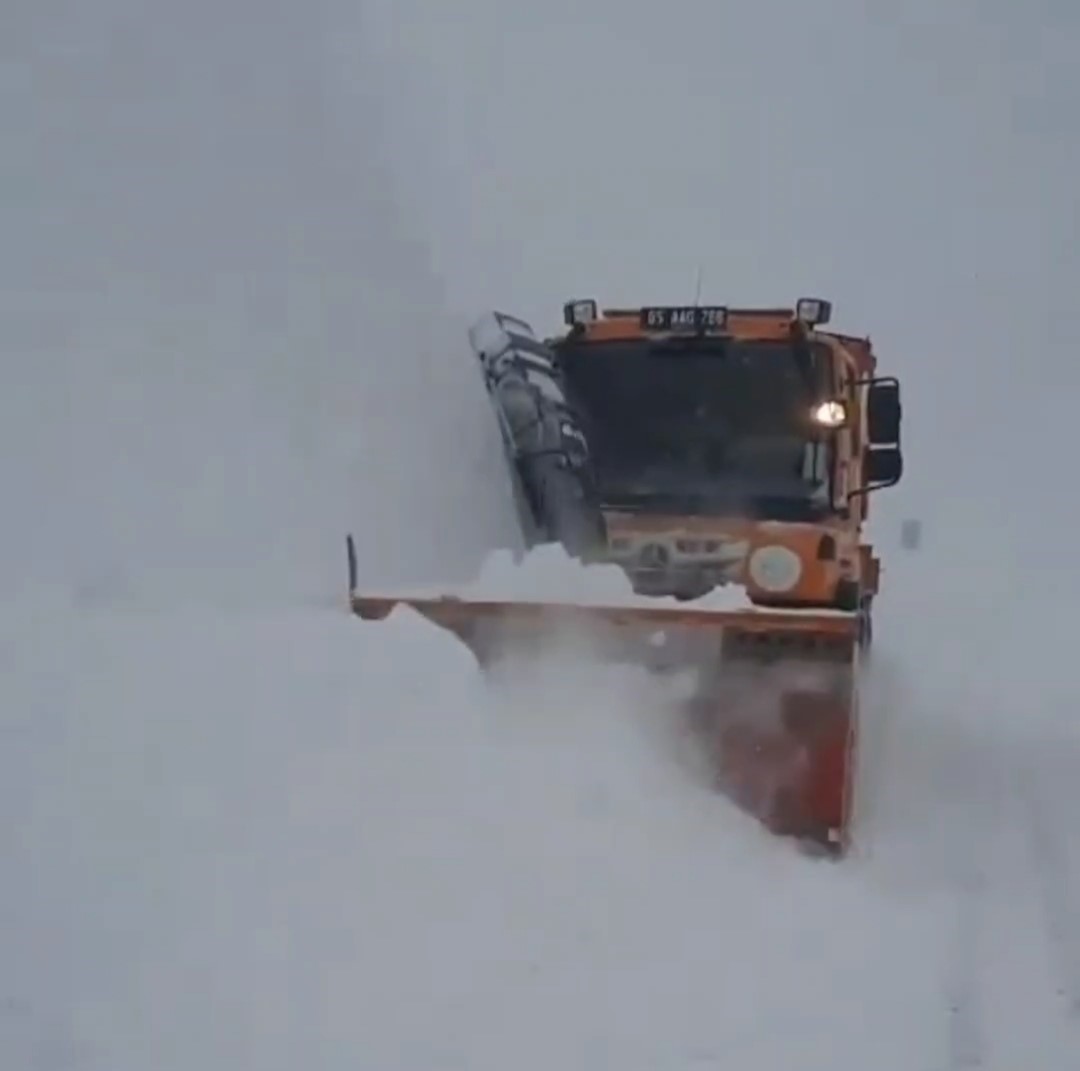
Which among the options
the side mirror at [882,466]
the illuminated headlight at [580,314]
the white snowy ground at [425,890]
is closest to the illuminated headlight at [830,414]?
the side mirror at [882,466]

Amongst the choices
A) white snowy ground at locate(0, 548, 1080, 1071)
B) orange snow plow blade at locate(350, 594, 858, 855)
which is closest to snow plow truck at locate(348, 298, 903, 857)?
orange snow plow blade at locate(350, 594, 858, 855)

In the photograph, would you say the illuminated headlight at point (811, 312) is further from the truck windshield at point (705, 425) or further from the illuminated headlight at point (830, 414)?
the illuminated headlight at point (830, 414)

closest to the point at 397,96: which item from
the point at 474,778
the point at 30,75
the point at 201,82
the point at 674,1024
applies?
the point at 201,82

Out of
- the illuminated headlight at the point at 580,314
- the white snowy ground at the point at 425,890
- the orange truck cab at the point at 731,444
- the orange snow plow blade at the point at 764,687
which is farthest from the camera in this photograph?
the illuminated headlight at the point at 580,314

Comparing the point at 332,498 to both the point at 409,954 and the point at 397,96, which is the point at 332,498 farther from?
the point at 397,96

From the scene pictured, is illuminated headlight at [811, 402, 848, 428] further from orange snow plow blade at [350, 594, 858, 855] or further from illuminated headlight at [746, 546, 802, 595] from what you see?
orange snow plow blade at [350, 594, 858, 855]

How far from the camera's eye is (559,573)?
7.67m

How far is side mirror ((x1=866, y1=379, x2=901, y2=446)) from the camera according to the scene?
8.69 metres

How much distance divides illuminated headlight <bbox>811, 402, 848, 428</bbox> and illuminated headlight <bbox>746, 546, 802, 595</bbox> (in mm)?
764

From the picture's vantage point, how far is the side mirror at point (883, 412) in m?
8.69

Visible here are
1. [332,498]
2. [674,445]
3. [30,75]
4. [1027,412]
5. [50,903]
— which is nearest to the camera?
Answer: [50,903]

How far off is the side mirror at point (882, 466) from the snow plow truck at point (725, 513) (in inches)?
0.4

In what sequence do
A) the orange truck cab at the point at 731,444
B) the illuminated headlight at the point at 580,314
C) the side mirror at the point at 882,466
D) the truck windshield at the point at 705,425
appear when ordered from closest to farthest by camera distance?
the orange truck cab at the point at 731,444, the truck windshield at the point at 705,425, the side mirror at the point at 882,466, the illuminated headlight at the point at 580,314

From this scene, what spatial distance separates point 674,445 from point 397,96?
43.5ft
